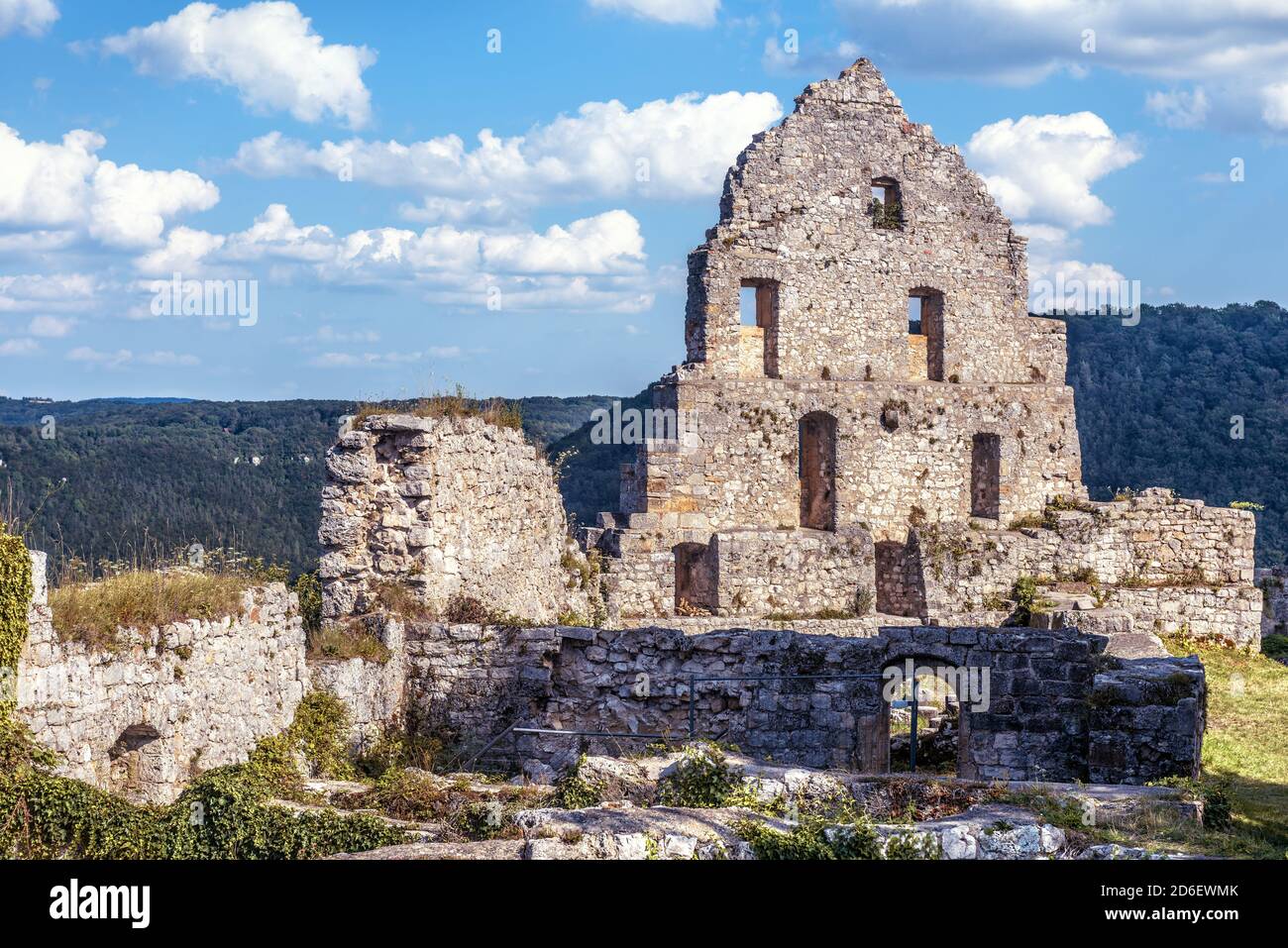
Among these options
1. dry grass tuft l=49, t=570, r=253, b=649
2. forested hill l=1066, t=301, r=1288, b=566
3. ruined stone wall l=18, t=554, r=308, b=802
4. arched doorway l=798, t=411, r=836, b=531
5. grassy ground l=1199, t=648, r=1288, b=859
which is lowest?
grassy ground l=1199, t=648, r=1288, b=859

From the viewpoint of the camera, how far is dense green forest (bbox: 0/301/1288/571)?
44125 millimetres

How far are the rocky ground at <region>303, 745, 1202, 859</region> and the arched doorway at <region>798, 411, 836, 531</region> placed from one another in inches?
503

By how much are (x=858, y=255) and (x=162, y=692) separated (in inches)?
693

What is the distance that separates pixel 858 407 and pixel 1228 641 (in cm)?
749

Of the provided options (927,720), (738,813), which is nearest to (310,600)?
(927,720)

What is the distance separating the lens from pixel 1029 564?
24.2 metres

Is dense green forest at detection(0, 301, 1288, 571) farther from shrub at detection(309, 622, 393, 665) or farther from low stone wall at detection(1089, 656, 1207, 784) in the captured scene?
low stone wall at detection(1089, 656, 1207, 784)

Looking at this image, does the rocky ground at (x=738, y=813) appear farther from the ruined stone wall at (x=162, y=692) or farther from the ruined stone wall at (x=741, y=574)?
the ruined stone wall at (x=741, y=574)

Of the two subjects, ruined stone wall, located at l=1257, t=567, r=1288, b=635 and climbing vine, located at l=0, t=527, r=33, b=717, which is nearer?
climbing vine, located at l=0, t=527, r=33, b=717

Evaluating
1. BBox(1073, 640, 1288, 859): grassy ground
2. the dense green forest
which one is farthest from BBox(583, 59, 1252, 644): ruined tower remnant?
the dense green forest

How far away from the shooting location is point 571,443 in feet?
187

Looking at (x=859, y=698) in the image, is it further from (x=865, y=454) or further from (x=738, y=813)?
(x=865, y=454)

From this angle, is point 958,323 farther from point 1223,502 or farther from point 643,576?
point 1223,502
